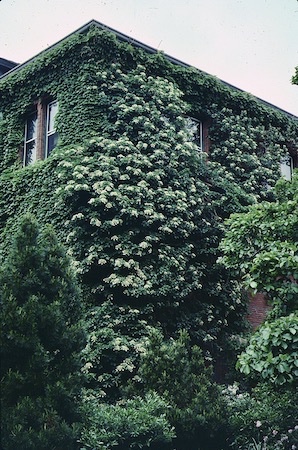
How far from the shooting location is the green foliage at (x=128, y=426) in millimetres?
10109

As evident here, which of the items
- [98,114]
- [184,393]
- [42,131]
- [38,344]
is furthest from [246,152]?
[38,344]

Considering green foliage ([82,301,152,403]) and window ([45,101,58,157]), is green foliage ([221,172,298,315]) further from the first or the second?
window ([45,101,58,157])

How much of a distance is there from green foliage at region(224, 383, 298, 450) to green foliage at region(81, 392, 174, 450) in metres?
1.79

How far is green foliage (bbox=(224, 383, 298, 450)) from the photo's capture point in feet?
39.5

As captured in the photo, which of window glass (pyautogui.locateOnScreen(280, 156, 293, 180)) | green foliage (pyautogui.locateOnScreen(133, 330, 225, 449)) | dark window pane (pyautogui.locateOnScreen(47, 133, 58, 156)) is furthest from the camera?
window glass (pyautogui.locateOnScreen(280, 156, 293, 180))

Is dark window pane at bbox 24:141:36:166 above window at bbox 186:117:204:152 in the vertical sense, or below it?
below

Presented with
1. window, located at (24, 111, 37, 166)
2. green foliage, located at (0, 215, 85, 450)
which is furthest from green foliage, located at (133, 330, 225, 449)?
window, located at (24, 111, 37, 166)

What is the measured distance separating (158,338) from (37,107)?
888 centimetres

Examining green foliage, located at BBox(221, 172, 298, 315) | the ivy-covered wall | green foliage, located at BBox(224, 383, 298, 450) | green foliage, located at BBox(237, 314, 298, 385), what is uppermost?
the ivy-covered wall

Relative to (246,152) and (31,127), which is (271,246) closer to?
(246,152)

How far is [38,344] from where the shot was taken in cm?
916

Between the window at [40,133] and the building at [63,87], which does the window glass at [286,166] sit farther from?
the window at [40,133]

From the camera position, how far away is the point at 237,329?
57.0 ft

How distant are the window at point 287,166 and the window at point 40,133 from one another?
714 centimetres
